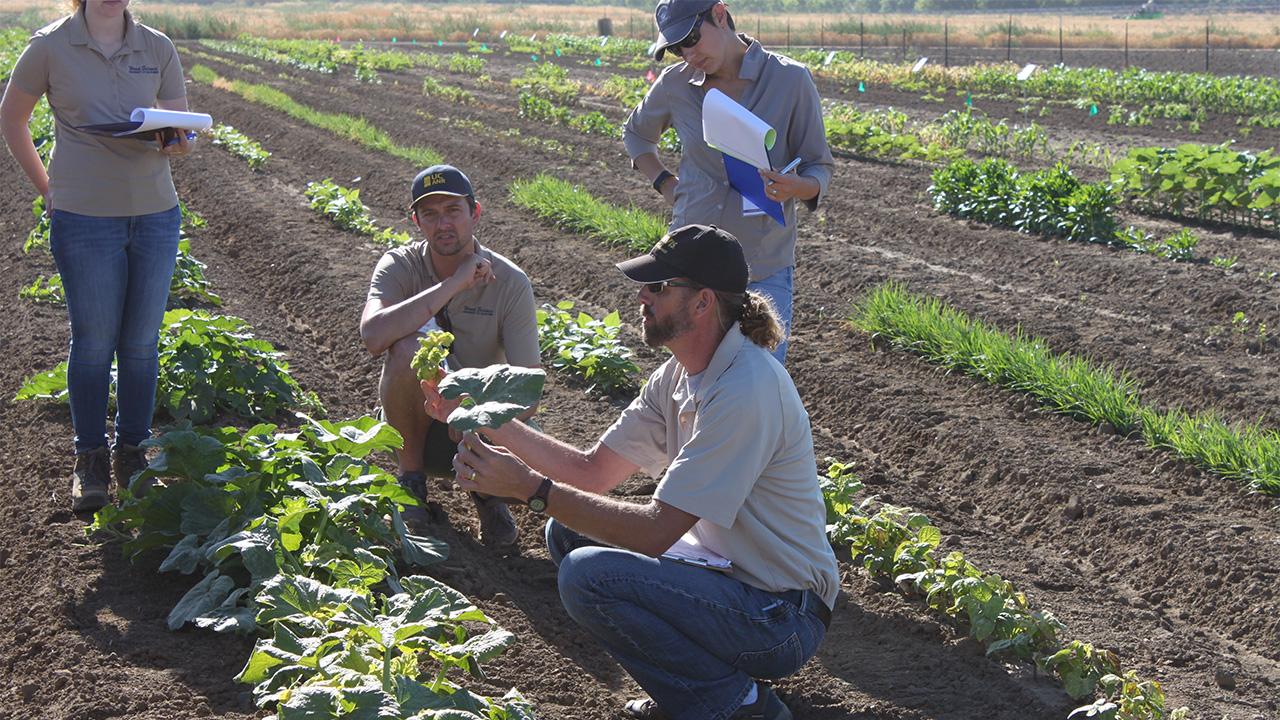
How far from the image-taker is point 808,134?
4895mm

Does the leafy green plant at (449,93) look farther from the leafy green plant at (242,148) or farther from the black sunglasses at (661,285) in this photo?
the black sunglasses at (661,285)

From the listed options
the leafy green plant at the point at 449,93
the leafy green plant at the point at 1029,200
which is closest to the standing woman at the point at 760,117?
the leafy green plant at the point at 1029,200

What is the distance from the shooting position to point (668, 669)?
361cm

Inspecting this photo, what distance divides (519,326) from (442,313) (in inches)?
11.6

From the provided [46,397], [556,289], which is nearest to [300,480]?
[46,397]

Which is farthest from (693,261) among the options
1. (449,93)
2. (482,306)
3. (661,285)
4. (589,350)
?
(449,93)

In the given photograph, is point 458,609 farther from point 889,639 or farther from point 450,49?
point 450,49

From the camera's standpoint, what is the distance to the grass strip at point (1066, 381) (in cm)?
578

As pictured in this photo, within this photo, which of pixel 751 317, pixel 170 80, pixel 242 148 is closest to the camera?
pixel 751 317

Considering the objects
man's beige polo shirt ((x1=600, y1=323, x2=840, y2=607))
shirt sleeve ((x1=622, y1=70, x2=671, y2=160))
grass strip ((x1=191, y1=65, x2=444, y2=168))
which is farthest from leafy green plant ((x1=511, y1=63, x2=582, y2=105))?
man's beige polo shirt ((x1=600, y1=323, x2=840, y2=607))

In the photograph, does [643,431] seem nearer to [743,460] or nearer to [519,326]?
[743,460]

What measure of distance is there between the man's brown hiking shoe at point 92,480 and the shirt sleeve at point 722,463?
2413mm

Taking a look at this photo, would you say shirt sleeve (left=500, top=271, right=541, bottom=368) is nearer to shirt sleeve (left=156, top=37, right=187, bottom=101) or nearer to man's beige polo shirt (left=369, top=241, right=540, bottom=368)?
man's beige polo shirt (left=369, top=241, right=540, bottom=368)

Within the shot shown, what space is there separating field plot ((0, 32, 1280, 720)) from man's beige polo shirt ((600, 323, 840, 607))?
1.90 feet
